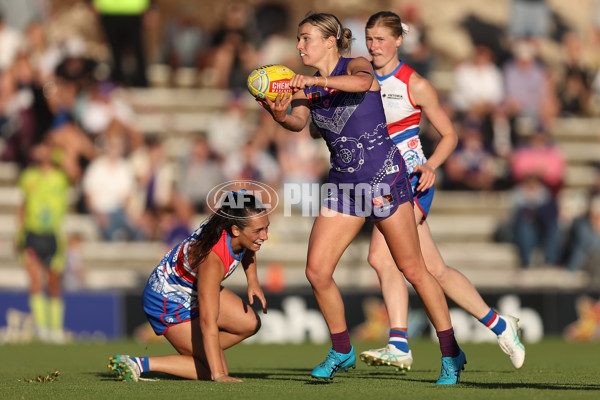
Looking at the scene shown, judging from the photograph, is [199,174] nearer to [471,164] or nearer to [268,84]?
[471,164]

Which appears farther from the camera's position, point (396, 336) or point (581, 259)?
point (581, 259)

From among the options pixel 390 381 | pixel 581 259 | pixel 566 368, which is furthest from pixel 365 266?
pixel 390 381

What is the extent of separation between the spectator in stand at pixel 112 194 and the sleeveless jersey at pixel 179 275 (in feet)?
27.5

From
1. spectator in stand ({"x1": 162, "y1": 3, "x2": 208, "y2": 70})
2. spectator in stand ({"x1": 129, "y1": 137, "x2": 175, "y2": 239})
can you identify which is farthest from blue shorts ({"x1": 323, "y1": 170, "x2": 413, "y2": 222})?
spectator in stand ({"x1": 162, "y1": 3, "x2": 208, "y2": 70})

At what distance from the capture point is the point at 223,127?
56.7 feet

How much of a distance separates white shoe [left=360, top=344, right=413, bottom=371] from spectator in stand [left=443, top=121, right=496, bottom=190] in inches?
377

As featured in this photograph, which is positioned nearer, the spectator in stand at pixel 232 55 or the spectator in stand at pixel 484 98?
the spectator in stand at pixel 484 98

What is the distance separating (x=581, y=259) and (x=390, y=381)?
9.15m

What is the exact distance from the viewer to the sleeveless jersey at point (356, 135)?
7168 mm

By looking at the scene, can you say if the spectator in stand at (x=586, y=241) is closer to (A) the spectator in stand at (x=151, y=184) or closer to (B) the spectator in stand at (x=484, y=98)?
(B) the spectator in stand at (x=484, y=98)

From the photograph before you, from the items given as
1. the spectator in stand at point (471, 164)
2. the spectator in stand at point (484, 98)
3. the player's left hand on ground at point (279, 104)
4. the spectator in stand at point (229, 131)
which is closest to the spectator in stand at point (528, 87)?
the spectator in stand at point (484, 98)

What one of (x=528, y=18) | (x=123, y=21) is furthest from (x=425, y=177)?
(x=528, y=18)

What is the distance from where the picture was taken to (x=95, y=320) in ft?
47.9

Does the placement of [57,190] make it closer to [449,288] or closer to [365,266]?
[365,266]
